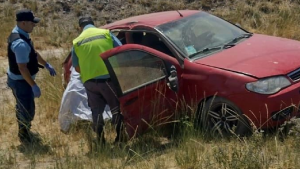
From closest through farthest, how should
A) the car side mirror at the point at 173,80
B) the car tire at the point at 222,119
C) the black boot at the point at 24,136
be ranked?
the car tire at the point at 222,119
the car side mirror at the point at 173,80
the black boot at the point at 24,136

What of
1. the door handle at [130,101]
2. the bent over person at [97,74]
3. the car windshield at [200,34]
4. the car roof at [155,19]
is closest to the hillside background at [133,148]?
the bent over person at [97,74]

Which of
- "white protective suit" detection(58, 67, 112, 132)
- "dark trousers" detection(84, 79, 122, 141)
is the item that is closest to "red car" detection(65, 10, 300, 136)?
"dark trousers" detection(84, 79, 122, 141)

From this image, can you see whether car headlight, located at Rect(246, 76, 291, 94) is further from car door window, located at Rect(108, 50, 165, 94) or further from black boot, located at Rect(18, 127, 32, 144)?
black boot, located at Rect(18, 127, 32, 144)

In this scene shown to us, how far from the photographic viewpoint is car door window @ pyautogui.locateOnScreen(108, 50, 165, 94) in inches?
233

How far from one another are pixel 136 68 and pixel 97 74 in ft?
1.52

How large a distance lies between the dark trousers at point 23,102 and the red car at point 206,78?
1.33 m

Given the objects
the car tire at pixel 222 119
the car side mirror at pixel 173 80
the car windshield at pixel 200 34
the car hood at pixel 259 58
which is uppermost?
the car windshield at pixel 200 34

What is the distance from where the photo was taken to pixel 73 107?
6.96 meters

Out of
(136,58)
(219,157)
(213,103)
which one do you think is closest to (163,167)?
(219,157)

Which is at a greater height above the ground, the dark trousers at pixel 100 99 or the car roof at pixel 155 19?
the car roof at pixel 155 19

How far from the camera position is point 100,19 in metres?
18.5

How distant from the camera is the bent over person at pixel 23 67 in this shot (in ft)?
20.1

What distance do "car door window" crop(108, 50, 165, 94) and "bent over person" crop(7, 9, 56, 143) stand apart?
1.10 metres

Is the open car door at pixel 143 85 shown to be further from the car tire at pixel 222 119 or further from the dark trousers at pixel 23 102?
the dark trousers at pixel 23 102
